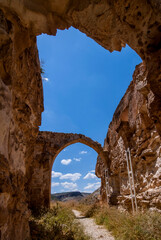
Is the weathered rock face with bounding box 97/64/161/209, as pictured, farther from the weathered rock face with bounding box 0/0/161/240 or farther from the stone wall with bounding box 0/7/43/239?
→ the stone wall with bounding box 0/7/43/239

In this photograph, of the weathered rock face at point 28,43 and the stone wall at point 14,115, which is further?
the weathered rock face at point 28,43

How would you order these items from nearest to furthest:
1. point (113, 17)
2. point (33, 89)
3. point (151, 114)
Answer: point (151, 114)
point (113, 17)
point (33, 89)

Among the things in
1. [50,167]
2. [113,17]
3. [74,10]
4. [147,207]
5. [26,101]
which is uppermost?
[74,10]

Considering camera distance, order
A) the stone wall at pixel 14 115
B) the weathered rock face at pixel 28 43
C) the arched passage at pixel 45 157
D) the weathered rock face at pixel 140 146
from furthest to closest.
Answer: the arched passage at pixel 45 157 < the weathered rock face at pixel 140 146 < the weathered rock face at pixel 28 43 < the stone wall at pixel 14 115

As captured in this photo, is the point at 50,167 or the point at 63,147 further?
the point at 63,147

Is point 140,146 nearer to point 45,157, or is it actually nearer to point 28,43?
point 28,43

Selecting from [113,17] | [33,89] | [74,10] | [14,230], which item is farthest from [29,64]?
[14,230]

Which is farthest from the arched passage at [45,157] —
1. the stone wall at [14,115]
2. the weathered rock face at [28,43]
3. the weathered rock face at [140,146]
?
the weathered rock face at [28,43]

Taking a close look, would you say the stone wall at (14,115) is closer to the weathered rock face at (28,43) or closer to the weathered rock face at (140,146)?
the weathered rock face at (28,43)

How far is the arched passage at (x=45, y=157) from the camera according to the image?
10.4 meters

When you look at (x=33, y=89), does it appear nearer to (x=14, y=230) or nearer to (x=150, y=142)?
(x=14, y=230)

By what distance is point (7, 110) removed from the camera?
2.17 m

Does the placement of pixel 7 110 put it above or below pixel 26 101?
below

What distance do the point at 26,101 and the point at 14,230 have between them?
2429 millimetres
